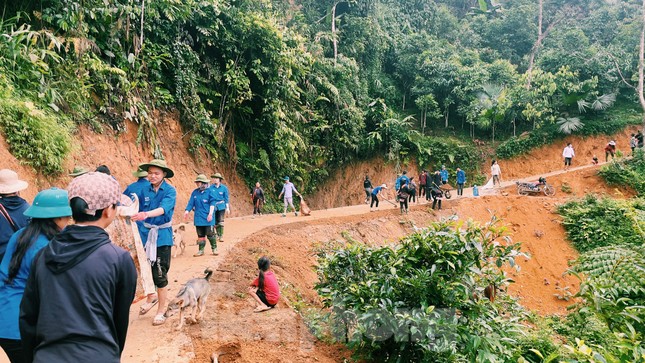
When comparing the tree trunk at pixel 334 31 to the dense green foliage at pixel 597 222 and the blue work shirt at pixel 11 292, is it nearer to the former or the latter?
the dense green foliage at pixel 597 222

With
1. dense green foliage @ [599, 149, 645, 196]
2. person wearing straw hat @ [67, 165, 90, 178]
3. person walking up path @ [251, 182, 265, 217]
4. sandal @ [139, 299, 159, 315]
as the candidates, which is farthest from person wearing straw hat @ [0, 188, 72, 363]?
dense green foliage @ [599, 149, 645, 196]

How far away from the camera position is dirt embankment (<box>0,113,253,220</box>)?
850 centimetres

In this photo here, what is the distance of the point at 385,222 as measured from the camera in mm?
15023

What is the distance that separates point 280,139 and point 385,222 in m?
6.01

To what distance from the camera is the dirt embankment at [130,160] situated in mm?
8500

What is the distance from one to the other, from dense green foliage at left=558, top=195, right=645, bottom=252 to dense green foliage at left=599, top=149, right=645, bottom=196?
13.7 feet

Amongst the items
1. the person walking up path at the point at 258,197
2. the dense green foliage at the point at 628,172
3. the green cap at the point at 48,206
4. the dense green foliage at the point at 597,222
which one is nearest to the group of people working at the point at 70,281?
the green cap at the point at 48,206

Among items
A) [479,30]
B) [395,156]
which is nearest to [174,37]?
[395,156]

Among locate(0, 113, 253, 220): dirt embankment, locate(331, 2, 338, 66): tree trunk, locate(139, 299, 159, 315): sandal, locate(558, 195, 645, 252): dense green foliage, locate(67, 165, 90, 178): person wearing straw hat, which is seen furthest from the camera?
locate(331, 2, 338, 66): tree trunk

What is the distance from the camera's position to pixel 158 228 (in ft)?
17.3

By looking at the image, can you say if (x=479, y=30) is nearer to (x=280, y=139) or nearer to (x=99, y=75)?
(x=280, y=139)

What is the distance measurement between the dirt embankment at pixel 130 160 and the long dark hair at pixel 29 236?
6.57 m

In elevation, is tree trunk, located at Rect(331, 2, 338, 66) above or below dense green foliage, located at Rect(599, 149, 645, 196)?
above

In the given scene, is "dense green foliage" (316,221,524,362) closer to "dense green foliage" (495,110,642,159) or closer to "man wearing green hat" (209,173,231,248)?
"man wearing green hat" (209,173,231,248)
